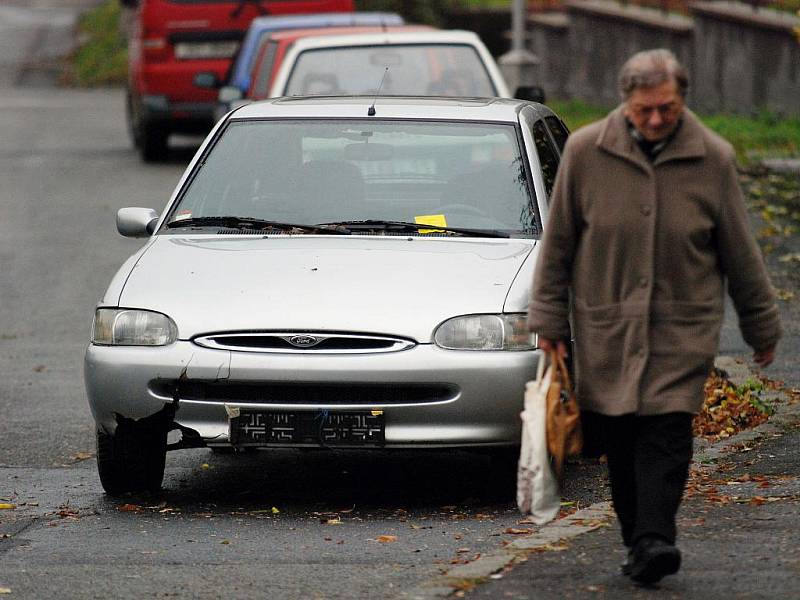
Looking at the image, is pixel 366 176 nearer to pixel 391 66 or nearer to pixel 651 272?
pixel 651 272

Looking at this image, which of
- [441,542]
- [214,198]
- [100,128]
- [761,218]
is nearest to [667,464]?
[441,542]

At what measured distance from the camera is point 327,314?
658 cm

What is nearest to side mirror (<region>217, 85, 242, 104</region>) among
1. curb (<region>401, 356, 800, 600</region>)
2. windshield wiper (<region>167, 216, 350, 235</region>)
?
windshield wiper (<region>167, 216, 350, 235</region>)

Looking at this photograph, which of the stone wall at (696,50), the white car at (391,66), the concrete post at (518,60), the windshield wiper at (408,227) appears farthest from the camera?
the concrete post at (518,60)

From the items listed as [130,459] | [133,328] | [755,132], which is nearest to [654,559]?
[133,328]

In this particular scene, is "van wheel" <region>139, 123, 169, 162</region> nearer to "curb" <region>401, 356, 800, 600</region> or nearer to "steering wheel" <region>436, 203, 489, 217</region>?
"steering wheel" <region>436, 203, 489, 217</region>

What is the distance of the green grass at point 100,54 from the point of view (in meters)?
35.6

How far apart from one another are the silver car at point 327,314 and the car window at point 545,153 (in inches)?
3.2

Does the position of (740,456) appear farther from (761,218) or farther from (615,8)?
(615,8)

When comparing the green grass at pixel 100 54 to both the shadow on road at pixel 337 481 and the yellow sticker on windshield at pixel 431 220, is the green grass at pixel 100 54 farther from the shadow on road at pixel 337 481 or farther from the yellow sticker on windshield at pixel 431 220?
the yellow sticker on windshield at pixel 431 220

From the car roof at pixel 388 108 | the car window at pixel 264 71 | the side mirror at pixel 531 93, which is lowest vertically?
the car window at pixel 264 71

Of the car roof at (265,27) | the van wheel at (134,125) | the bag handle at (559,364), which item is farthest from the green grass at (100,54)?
the bag handle at (559,364)

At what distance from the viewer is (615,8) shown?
2727 cm

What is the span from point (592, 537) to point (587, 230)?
4.04 feet
